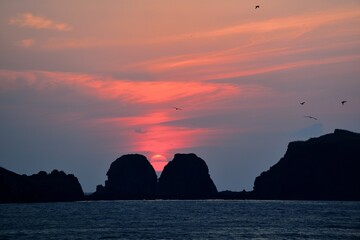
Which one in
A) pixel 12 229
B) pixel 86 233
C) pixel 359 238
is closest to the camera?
pixel 359 238

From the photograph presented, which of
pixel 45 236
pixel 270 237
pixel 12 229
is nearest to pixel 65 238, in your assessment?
pixel 45 236

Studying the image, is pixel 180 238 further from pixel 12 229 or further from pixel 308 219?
pixel 308 219

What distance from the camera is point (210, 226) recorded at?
116500mm

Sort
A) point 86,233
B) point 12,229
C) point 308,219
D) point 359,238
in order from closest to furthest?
point 359,238
point 86,233
point 12,229
point 308,219

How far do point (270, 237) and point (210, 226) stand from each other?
2293cm

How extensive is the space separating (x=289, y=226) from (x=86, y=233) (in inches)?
1447

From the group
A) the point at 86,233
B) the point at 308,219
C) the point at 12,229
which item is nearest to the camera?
the point at 86,233

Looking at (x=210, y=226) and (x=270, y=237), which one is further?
(x=210, y=226)

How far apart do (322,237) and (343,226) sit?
20.7 metres

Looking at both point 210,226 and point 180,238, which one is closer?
point 180,238

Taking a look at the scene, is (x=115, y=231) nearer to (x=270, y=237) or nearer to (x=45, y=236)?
(x=45, y=236)

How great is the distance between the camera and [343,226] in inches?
4542

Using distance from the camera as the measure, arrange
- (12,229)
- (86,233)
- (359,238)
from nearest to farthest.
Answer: (359,238) → (86,233) → (12,229)

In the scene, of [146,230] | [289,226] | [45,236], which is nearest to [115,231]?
[146,230]
